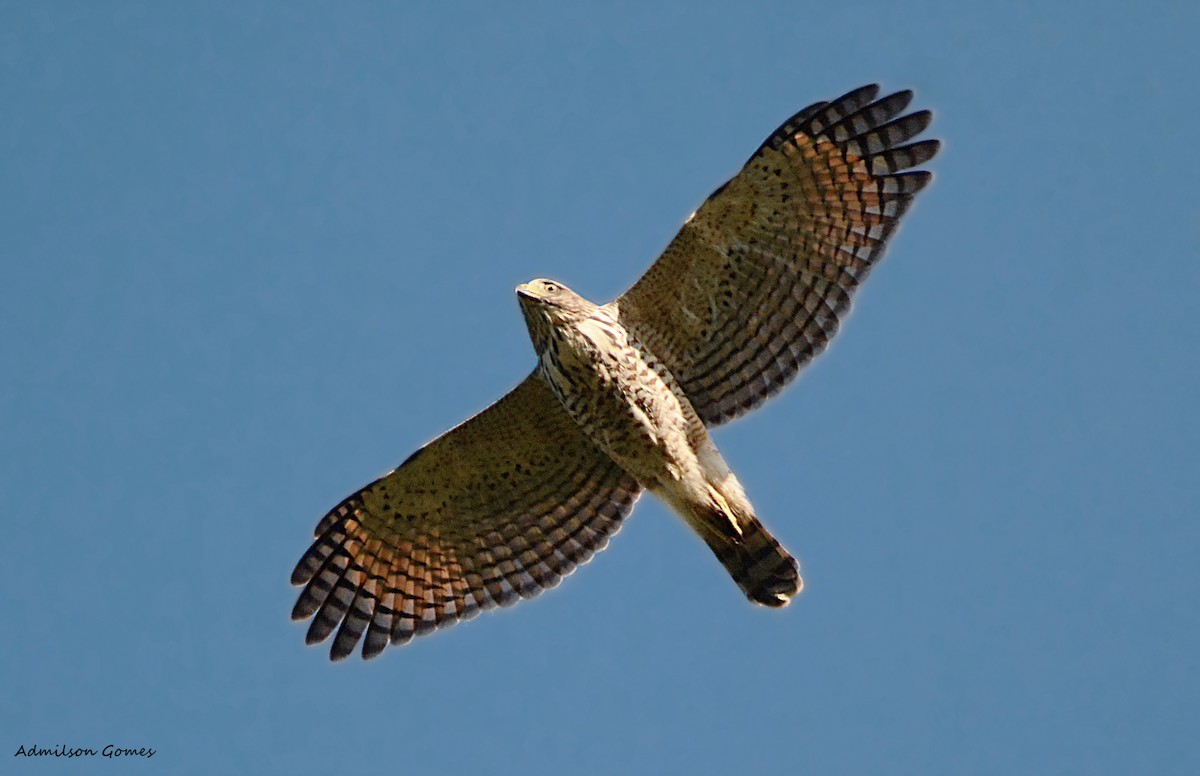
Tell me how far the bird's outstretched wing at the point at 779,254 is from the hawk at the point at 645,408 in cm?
1

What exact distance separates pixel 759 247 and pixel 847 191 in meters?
0.75

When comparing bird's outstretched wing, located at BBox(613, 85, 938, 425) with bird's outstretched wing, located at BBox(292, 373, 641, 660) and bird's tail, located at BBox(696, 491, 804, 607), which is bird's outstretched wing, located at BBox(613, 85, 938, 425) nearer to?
bird's tail, located at BBox(696, 491, 804, 607)

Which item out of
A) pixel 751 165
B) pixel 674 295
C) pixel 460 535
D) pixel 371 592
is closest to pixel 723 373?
pixel 674 295

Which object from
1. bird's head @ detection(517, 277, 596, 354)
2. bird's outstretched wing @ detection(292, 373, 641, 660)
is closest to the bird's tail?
bird's outstretched wing @ detection(292, 373, 641, 660)

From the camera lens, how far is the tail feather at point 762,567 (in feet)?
38.8

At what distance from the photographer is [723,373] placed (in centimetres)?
1216

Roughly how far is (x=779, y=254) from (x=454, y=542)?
3338mm

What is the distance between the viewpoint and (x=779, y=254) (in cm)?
1195

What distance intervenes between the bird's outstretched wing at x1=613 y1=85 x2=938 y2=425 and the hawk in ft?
0.04

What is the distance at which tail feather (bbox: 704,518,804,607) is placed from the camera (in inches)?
466

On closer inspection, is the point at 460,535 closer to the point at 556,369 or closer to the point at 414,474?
the point at 414,474

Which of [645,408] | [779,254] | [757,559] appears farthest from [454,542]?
[779,254]

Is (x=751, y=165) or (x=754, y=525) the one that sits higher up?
(x=751, y=165)

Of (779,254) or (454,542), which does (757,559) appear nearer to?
(779,254)
